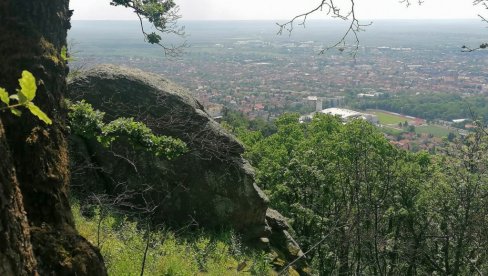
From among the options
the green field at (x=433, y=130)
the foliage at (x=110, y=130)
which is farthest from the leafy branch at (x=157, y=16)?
the green field at (x=433, y=130)

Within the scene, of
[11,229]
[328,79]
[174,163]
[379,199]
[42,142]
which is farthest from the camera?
[328,79]

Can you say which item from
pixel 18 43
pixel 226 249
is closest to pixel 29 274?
pixel 18 43

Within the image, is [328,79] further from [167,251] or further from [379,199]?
[167,251]

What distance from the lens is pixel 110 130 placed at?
7562mm

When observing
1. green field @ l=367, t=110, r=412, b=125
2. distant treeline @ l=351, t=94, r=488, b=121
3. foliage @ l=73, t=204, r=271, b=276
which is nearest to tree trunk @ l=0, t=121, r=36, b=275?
foliage @ l=73, t=204, r=271, b=276

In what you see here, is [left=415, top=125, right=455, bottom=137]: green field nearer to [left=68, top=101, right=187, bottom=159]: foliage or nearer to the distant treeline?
the distant treeline

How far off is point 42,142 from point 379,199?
1563cm

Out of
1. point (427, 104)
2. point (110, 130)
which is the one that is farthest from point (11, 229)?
point (427, 104)

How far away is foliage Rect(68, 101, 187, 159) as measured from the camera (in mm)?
7344

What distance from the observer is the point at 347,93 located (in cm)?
14400

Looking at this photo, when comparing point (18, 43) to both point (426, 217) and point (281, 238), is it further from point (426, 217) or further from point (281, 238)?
point (426, 217)

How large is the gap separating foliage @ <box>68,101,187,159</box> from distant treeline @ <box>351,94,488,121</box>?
318ft

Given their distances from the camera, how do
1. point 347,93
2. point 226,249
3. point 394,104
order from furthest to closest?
1. point 347,93
2. point 394,104
3. point 226,249

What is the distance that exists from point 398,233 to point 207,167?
37.1 ft
